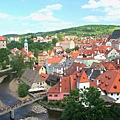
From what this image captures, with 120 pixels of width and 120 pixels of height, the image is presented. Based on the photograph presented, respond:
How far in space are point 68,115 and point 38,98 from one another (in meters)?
17.4

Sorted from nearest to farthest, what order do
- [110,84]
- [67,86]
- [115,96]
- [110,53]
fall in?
[115,96] < [110,84] < [67,86] < [110,53]

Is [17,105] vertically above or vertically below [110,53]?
below

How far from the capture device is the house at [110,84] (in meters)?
41.8

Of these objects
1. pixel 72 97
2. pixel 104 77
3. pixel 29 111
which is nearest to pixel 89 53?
pixel 104 77

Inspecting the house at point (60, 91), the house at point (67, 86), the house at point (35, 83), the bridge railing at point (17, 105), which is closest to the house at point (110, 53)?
A: the house at point (35, 83)

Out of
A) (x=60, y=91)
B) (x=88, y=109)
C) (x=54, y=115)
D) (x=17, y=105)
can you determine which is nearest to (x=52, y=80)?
(x=60, y=91)

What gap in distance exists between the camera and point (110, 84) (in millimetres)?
42875

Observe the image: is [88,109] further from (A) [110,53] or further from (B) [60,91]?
(A) [110,53]

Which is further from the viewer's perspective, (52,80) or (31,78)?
(52,80)

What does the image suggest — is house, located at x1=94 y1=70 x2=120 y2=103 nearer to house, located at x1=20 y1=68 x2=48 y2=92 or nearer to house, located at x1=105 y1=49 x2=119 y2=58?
house, located at x1=20 y1=68 x2=48 y2=92

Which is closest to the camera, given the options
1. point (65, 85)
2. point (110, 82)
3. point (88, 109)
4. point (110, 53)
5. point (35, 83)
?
point (88, 109)

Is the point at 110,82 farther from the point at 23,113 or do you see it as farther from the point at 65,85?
the point at 23,113

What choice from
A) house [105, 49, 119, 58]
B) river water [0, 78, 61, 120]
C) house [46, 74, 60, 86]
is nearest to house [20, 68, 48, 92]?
house [46, 74, 60, 86]

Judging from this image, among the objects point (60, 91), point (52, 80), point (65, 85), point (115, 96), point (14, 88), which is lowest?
point (14, 88)
